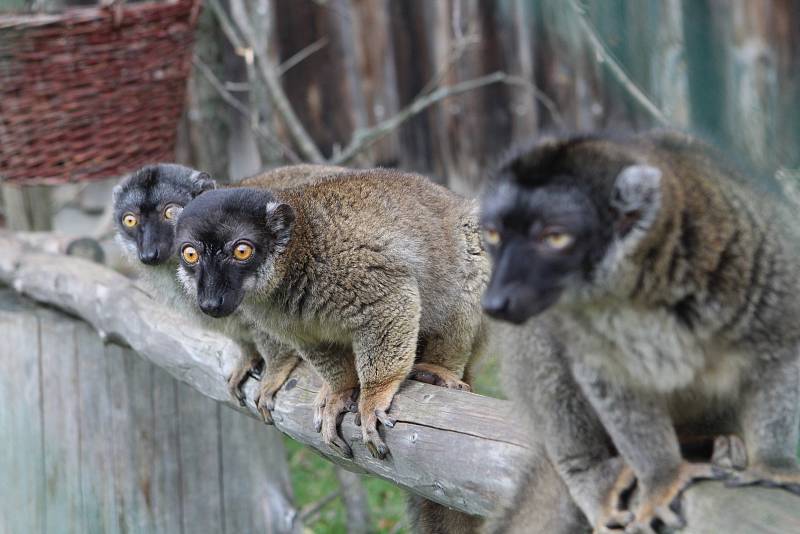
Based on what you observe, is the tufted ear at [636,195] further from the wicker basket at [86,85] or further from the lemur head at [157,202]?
the wicker basket at [86,85]

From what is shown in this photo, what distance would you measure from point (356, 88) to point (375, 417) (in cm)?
595

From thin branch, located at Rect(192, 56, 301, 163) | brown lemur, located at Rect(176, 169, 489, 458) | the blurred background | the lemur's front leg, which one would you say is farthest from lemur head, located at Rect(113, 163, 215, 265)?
the lemur's front leg

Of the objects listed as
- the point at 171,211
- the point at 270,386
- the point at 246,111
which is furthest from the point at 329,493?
the point at 171,211

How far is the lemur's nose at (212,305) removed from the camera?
12.2 feet

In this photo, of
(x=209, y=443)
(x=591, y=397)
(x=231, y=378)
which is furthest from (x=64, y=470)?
(x=591, y=397)

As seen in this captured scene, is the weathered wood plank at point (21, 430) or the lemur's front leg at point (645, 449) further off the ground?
the lemur's front leg at point (645, 449)

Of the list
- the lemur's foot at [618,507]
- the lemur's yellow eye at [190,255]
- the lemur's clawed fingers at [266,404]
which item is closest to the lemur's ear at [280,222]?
the lemur's yellow eye at [190,255]

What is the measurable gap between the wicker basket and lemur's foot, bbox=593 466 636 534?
3.73 m

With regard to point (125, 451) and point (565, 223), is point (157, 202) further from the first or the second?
point (565, 223)

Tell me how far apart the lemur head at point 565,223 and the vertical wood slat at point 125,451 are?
3.35 metres

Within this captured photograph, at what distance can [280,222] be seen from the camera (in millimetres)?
3910

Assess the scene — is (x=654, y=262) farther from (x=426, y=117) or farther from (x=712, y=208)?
(x=426, y=117)

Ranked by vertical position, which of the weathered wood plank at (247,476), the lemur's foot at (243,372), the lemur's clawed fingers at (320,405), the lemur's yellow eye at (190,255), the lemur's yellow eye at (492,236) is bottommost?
the weathered wood plank at (247,476)

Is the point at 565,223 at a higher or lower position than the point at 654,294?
higher
